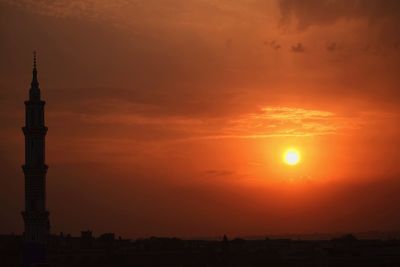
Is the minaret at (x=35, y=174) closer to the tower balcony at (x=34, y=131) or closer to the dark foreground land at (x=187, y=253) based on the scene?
the tower balcony at (x=34, y=131)

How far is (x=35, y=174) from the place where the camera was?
246ft

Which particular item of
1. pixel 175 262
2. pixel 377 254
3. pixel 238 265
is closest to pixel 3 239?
pixel 175 262

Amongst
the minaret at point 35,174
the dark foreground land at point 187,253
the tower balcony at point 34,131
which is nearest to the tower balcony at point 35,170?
the minaret at point 35,174

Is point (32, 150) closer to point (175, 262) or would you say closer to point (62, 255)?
point (62, 255)

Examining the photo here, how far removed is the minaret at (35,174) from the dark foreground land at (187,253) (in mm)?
8551

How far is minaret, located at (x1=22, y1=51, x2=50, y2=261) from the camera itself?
7431 cm

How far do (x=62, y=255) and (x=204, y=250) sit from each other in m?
20.6

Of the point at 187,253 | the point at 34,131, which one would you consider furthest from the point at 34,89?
the point at 187,253

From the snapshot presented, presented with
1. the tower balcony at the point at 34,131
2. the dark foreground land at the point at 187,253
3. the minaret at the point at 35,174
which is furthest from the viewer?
Result: the dark foreground land at the point at 187,253

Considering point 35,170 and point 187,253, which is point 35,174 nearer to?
point 35,170

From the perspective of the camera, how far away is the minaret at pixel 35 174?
74.3m

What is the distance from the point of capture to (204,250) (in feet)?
342

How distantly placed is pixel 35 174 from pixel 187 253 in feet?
101

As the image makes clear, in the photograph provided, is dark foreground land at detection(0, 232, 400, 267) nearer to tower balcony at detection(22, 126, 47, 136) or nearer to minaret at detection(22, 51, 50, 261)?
minaret at detection(22, 51, 50, 261)
